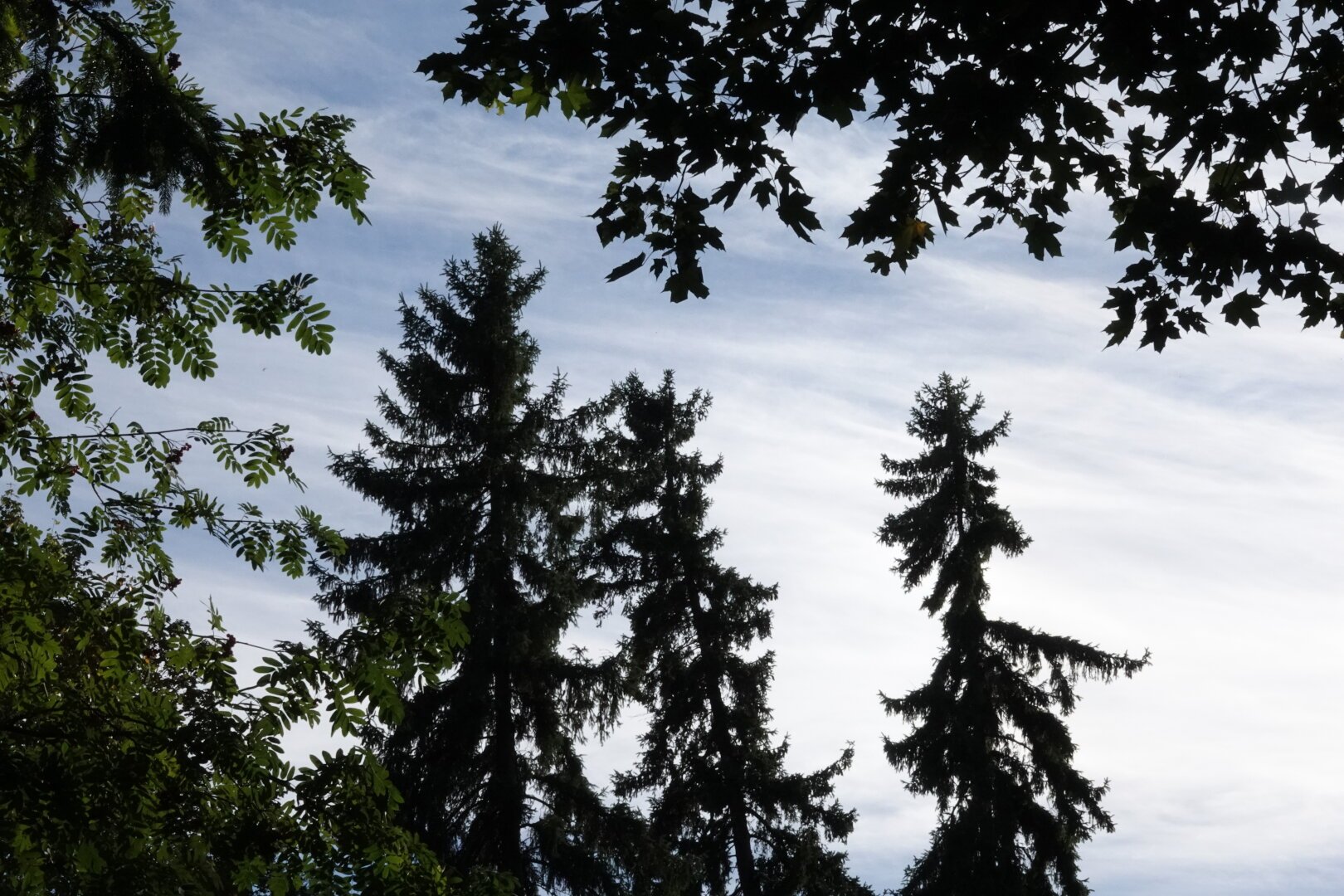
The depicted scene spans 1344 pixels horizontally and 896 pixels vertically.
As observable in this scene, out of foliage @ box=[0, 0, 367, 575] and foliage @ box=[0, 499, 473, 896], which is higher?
foliage @ box=[0, 0, 367, 575]

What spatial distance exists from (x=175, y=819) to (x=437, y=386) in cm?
1669

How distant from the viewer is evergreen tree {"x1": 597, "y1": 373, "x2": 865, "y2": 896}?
21109mm

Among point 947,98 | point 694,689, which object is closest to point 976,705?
point 694,689

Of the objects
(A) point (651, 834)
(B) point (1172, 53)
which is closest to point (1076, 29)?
(B) point (1172, 53)

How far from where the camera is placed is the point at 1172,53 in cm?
538

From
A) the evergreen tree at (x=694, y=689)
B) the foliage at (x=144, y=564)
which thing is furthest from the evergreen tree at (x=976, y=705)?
the foliage at (x=144, y=564)

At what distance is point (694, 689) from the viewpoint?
2275cm

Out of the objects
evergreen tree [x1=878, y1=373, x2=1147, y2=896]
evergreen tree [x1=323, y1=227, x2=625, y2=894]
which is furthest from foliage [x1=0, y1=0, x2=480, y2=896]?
evergreen tree [x1=878, y1=373, x2=1147, y2=896]

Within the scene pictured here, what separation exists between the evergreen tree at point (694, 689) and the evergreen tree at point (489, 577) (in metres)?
1.23

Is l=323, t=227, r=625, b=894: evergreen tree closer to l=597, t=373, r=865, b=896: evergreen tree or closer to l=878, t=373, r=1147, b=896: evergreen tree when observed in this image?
l=597, t=373, r=865, b=896: evergreen tree

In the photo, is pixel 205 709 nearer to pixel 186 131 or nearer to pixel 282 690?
pixel 282 690

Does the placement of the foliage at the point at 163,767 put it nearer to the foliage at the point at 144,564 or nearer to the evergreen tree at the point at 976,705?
the foliage at the point at 144,564

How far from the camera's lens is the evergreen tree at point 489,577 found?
1858 centimetres

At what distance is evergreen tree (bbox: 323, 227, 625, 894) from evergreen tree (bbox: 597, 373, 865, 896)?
4.02 feet
